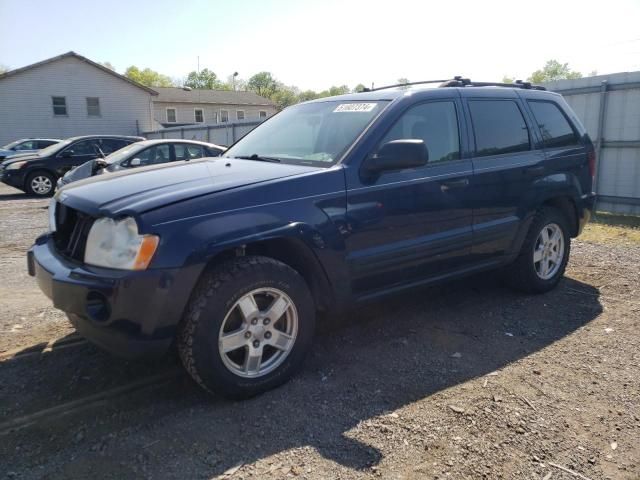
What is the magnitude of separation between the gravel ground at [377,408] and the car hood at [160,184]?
3.82 ft

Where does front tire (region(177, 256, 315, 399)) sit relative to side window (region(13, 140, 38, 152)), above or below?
below

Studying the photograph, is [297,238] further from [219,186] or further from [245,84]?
[245,84]

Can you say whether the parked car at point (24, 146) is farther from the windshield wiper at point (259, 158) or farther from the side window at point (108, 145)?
the windshield wiper at point (259, 158)

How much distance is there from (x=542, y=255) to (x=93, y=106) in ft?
104

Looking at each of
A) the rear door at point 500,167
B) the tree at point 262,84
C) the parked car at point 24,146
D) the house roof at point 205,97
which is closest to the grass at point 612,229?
the rear door at point 500,167

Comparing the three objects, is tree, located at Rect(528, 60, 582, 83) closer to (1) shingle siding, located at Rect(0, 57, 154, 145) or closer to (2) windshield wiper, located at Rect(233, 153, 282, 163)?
(1) shingle siding, located at Rect(0, 57, 154, 145)

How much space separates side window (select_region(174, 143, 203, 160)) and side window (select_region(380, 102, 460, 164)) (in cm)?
740

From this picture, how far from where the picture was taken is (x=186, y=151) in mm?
10773

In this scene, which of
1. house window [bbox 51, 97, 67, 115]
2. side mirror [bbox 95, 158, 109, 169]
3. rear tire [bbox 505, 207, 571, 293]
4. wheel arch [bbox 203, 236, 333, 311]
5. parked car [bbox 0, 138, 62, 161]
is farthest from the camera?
house window [bbox 51, 97, 67, 115]

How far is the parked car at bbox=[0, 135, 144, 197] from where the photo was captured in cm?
1351

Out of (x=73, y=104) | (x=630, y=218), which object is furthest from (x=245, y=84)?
(x=630, y=218)

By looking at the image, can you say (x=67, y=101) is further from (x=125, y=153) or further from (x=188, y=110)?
(x=125, y=153)

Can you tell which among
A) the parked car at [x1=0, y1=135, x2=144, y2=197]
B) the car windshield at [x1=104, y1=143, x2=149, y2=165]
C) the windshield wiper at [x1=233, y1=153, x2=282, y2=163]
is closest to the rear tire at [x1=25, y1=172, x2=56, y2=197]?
the parked car at [x1=0, y1=135, x2=144, y2=197]

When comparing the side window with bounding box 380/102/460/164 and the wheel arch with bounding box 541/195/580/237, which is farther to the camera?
the wheel arch with bounding box 541/195/580/237
